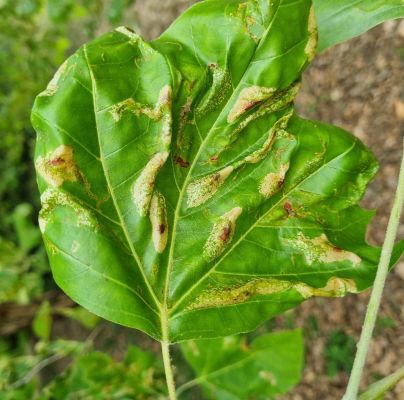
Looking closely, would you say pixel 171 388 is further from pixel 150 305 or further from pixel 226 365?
pixel 226 365

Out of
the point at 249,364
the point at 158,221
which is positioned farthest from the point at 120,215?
the point at 249,364

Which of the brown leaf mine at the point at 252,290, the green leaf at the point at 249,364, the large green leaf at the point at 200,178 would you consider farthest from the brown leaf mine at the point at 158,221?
the green leaf at the point at 249,364

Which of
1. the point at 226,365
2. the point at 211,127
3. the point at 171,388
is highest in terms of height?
the point at 211,127

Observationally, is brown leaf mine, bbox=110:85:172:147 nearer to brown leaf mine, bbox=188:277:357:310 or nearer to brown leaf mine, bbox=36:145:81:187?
brown leaf mine, bbox=36:145:81:187

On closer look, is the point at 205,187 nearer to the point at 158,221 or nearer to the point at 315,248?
the point at 158,221

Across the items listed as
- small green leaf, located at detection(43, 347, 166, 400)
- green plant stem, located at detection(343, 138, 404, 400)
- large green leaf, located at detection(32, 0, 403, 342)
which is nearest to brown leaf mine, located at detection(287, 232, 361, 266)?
large green leaf, located at detection(32, 0, 403, 342)

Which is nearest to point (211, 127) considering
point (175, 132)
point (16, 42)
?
point (175, 132)
